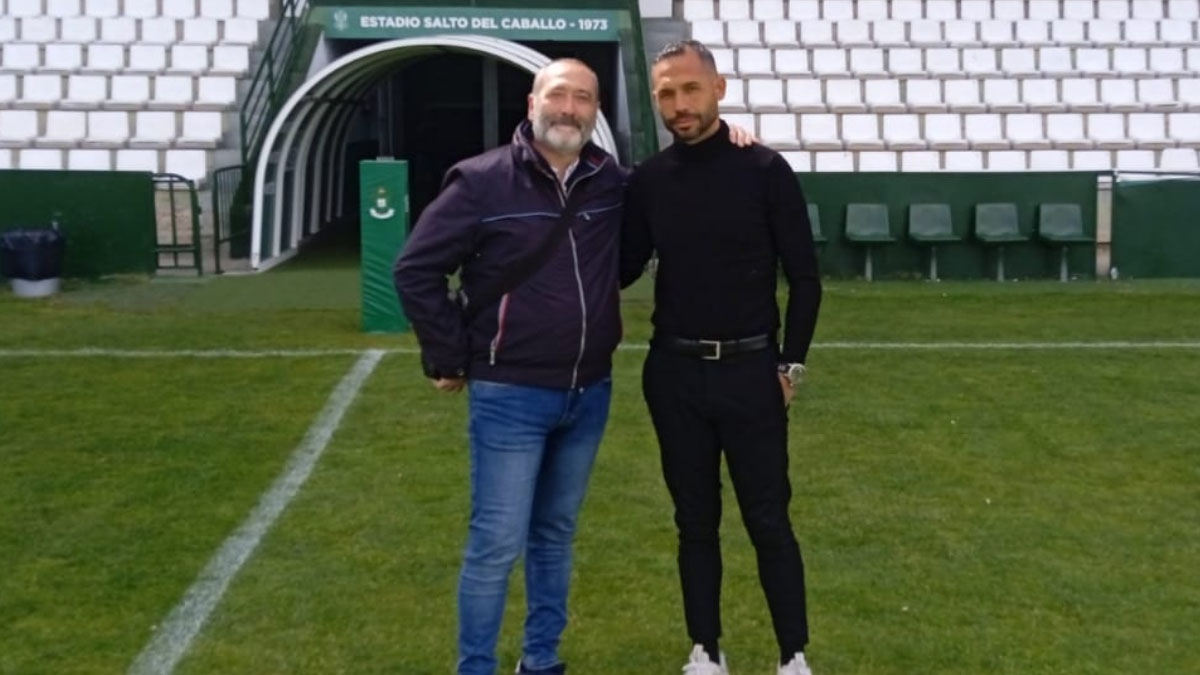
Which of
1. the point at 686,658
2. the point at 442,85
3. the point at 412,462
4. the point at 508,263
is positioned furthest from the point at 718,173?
the point at 442,85

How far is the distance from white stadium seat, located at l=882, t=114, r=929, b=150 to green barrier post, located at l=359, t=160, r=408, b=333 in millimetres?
8696

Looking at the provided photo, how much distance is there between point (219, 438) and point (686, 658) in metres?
4.21

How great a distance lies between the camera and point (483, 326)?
466cm

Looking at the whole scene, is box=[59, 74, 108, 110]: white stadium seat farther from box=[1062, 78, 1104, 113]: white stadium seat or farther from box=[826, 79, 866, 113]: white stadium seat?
box=[1062, 78, 1104, 113]: white stadium seat

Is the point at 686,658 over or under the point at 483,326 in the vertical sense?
under

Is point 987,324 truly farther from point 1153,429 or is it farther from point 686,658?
point 686,658

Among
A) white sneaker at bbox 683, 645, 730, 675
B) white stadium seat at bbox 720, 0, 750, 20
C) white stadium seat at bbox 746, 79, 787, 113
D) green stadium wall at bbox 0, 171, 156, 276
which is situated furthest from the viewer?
white stadium seat at bbox 720, 0, 750, 20

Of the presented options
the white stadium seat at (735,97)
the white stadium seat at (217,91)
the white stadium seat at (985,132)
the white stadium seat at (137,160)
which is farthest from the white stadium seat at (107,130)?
the white stadium seat at (985,132)

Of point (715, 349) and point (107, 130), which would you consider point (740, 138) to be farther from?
point (107, 130)

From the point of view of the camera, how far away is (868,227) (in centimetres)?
1734

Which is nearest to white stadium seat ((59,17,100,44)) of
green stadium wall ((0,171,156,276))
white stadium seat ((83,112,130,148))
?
white stadium seat ((83,112,130,148))

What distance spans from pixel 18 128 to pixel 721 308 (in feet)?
55.9

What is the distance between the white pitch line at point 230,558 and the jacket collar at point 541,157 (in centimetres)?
203

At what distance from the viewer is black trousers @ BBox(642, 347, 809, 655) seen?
15.9ft
